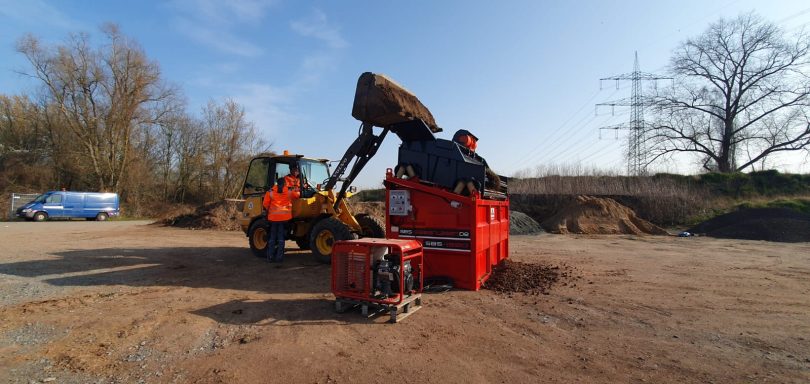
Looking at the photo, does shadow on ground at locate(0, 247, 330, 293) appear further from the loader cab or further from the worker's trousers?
the loader cab

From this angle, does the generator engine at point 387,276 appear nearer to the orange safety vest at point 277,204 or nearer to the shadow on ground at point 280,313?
the shadow on ground at point 280,313

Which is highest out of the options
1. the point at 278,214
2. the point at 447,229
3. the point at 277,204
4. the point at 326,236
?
the point at 277,204

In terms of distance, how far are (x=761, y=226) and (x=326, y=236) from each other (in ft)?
61.6

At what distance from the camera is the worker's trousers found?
341 inches

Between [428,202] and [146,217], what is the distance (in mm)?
31981

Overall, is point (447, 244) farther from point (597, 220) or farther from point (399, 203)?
point (597, 220)

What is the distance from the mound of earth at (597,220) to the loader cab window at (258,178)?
14.6 metres

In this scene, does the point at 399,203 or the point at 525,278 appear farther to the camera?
the point at 525,278

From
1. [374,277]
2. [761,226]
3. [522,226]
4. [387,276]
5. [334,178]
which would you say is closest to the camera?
[387,276]

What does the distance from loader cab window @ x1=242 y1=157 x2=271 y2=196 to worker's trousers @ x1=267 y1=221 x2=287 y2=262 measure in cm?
128

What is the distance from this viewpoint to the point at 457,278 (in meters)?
6.40

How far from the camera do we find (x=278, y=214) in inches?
324

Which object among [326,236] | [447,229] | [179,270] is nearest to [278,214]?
[326,236]

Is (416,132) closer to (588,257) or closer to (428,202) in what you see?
(428,202)
